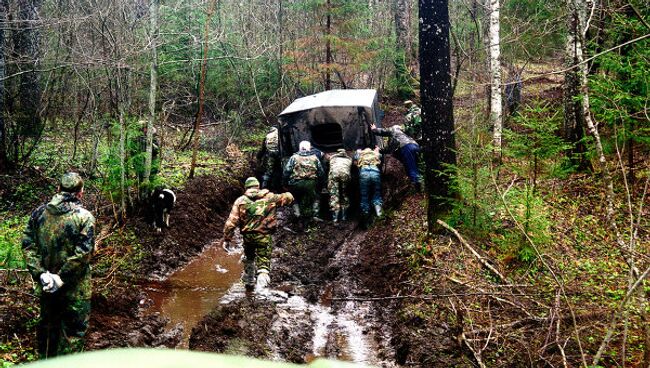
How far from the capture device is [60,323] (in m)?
5.76

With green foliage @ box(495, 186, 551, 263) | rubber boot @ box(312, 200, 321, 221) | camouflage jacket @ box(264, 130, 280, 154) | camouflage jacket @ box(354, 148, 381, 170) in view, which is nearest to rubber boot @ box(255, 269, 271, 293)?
green foliage @ box(495, 186, 551, 263)

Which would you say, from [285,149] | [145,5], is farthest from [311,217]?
[145,5]

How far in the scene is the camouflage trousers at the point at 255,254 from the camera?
9.27 metres

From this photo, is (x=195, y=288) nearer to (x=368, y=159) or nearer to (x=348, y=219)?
(x=348, y=219)

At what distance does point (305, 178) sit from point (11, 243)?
257 inches

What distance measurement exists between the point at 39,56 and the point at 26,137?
6.67ft

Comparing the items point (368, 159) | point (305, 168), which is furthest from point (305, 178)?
point (368, 159)

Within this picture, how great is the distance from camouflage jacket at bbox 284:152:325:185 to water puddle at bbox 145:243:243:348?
248cm

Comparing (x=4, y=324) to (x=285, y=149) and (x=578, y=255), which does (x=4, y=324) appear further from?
(x=285, y=149)

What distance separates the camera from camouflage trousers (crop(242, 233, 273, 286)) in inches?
365

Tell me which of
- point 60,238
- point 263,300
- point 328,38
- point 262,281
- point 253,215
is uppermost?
point 328,38

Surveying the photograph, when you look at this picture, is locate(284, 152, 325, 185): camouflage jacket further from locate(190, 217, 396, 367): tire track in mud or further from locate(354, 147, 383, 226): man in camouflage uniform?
locate(190, 217, 396, 367): tire track in mud

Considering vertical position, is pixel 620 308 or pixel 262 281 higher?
pixel 620 308

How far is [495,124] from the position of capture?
1306cm
